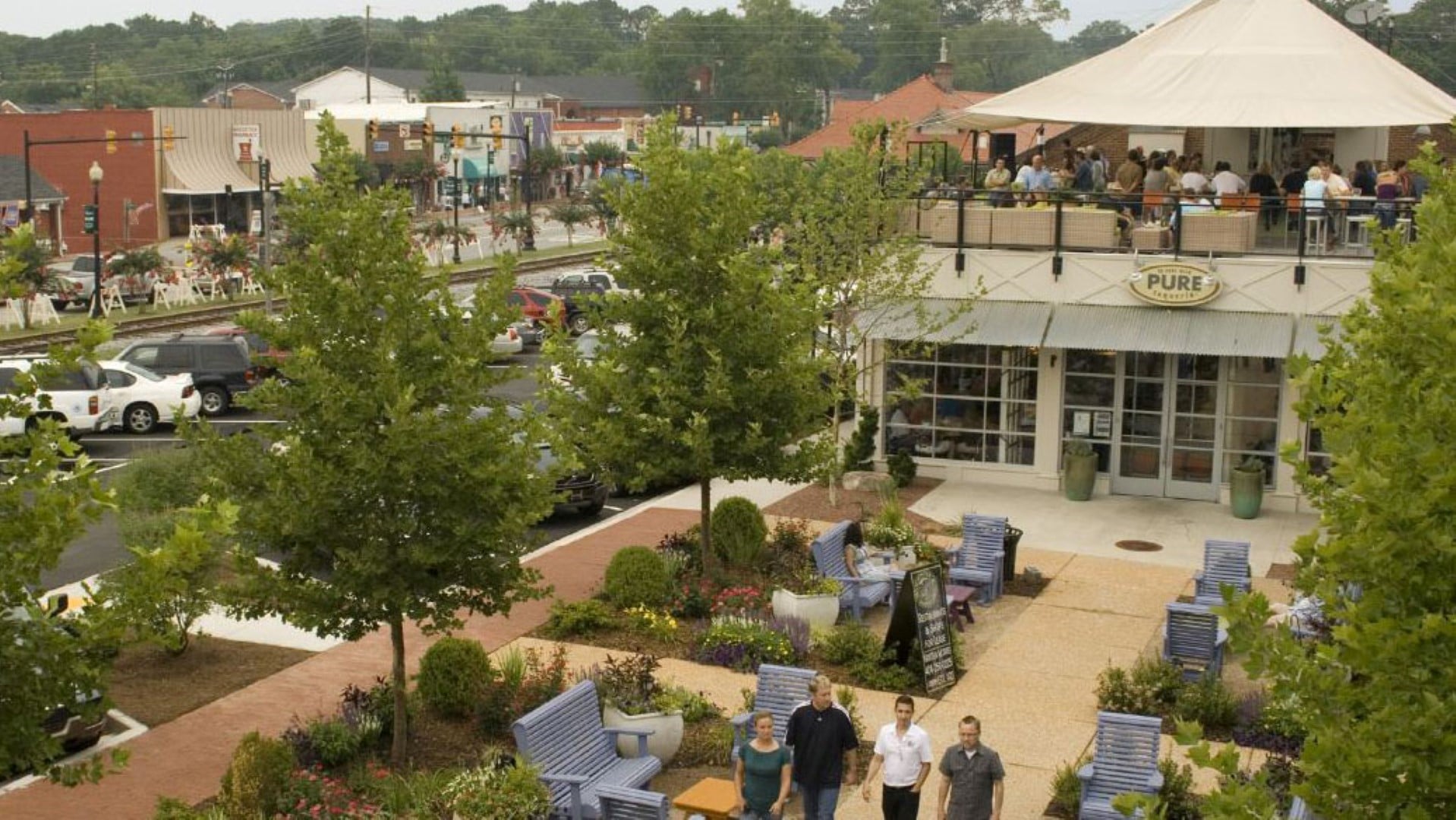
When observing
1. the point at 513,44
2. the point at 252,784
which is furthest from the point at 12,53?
the point at 252,784

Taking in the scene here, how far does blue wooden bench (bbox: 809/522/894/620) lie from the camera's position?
20016mm

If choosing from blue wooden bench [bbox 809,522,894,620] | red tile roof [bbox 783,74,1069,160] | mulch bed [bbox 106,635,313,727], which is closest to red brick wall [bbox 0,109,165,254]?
red tile roof [bbox 783,74,1069,160]

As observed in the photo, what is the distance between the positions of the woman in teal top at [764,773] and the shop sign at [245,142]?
72.2 m

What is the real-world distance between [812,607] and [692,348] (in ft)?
11.1

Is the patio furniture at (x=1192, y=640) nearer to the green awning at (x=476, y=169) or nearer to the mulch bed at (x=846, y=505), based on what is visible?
the mulch bed at (x=846, y=505)

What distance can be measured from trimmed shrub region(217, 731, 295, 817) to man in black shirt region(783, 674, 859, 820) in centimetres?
412

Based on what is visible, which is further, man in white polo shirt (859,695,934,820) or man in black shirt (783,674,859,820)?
man in black shirt (783,674,859,820)

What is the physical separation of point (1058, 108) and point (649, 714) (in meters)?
14.2

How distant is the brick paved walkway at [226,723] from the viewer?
14594 millimetres

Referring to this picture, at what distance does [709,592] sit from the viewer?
2069 centimetres

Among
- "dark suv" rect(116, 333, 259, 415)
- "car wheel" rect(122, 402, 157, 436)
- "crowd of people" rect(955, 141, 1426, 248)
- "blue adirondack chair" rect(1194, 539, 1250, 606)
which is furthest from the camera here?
"dark suv" rect(116, 333, 259, 415)

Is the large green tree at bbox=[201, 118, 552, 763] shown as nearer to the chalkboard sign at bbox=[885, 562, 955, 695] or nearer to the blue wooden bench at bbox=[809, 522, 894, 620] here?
the chalkboard sign at bbox=[885, 562, 955, 695]

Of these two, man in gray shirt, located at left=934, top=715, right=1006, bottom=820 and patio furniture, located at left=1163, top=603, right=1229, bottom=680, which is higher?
man in gray shirt, located at left=934, top=715, right=1006, bottom=820

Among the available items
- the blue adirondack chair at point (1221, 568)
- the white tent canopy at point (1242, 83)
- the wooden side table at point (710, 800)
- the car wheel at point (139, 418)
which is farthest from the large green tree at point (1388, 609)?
the car wheel at point (139, 418)
